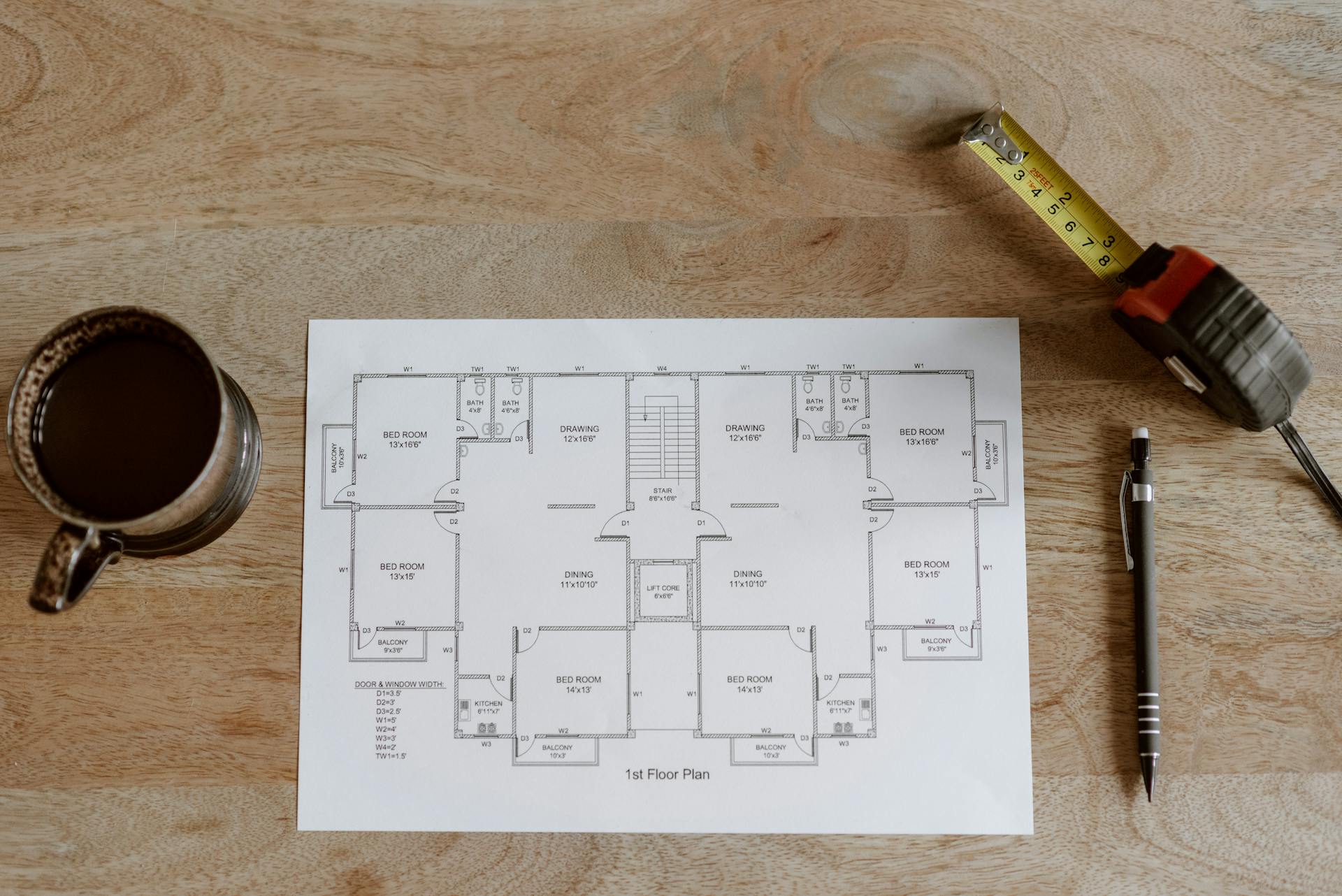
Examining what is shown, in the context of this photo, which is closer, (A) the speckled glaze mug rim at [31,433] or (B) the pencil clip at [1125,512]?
(A) the speckled glaze mug rim at [31,433]

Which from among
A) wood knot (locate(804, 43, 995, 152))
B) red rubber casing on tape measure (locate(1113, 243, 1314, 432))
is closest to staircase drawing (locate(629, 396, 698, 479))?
wood knot (locate(804, 43, 995, 152))

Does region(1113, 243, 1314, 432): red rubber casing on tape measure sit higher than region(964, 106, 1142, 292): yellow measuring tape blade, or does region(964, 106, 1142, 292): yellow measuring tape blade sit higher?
region(964, 106, 1142, 292): yellow measuring tape blade

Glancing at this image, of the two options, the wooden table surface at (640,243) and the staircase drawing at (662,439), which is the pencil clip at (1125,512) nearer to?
the wooden table surface at (640,243)

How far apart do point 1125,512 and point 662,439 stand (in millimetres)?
427

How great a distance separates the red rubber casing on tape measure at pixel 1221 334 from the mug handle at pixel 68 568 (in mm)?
884

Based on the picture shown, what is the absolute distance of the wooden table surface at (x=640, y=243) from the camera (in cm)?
77

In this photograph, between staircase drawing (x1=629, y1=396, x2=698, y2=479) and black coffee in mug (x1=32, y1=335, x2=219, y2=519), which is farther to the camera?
staircase drawing (x1=629, y1=396, x2=698, y2=479)

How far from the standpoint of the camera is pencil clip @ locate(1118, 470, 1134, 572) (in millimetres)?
770

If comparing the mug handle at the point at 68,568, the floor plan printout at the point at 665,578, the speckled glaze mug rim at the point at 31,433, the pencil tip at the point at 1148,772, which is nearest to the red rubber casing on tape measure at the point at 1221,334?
the floor plan printout at the point at 665,578

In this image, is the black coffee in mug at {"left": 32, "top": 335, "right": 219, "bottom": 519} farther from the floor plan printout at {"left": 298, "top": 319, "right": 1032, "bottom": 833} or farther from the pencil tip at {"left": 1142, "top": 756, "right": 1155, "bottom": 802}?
the pencil tip at {"left": 1142, "top": 756, "right": 1155, "bottom": 802}

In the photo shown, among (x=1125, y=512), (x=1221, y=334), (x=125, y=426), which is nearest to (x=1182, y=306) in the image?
(x=1221, y=334)

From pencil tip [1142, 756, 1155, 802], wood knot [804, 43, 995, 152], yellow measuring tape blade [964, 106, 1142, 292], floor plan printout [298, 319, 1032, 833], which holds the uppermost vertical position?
wood knot [804, 43, 995, 152]

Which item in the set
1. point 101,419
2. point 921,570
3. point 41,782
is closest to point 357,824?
point 41,782

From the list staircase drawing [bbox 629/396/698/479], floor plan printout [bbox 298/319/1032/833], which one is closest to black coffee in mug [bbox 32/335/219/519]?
floor plan printout [bbox 298/319/1032/833]
